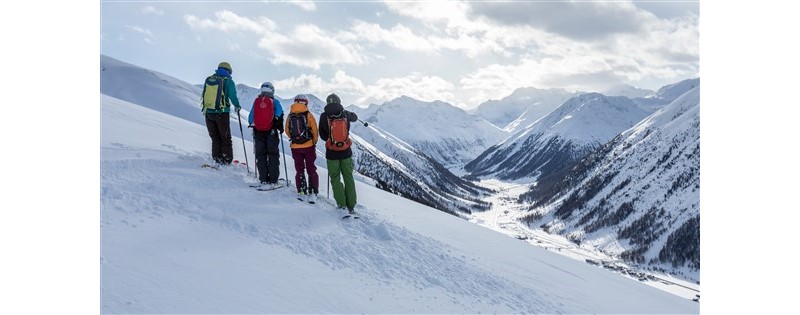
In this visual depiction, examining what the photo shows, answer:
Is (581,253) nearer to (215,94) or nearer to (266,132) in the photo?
(266,132)

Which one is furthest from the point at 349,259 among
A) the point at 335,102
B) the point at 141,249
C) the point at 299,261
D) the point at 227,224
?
the point at 335,102

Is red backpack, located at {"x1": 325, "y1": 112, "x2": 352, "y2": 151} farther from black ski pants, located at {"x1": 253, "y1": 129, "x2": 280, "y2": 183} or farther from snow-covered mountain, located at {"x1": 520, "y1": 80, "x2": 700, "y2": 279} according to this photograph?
snow-covered mountain, located at {"x1": 520, "y1": 80, "x2": 700, "y2": 279}

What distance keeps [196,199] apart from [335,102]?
14.1 feet

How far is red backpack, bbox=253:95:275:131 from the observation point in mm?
12375

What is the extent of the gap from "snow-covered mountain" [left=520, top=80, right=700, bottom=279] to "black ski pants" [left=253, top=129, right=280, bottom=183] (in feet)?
398

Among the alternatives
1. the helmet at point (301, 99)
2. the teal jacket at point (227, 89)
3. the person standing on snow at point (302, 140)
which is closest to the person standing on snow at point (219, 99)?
the teal jacket at point (227, 89)

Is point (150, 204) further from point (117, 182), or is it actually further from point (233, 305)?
point (233, 305)

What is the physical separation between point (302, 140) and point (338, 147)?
3.45ft

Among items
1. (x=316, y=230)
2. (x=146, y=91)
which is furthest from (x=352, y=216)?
(x=146, y=91)

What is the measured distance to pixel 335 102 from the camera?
38.9 feet

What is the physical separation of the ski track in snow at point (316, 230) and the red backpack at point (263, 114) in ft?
5.78

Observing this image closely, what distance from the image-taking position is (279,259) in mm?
8016

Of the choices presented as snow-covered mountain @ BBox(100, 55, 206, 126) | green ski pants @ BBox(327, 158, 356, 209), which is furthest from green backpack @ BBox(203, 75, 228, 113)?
snow-covered mountain @ BBox(100, 55, 206, 126)

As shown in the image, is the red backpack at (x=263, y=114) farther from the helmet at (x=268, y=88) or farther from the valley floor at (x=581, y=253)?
the valley floor at (x=581, y=253)
